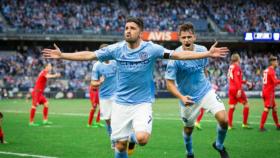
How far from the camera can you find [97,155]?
11.4 meters

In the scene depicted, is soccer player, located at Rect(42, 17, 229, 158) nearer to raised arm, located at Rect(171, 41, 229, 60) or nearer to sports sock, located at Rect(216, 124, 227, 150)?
raised arm, located at Rect(171, 41, 229, 60)

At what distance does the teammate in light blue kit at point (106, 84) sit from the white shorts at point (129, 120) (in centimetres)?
467

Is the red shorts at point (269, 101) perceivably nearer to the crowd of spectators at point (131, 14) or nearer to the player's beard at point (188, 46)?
the player's beard at point (188, 46)

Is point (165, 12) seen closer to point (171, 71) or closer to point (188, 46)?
point (188, 46)

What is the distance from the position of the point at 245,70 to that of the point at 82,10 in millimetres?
18413

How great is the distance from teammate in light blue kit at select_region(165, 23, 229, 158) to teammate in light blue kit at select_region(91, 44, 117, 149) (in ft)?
10.5

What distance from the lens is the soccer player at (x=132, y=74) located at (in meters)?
8.43

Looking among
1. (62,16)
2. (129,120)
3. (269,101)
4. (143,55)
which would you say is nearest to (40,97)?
(269,101)

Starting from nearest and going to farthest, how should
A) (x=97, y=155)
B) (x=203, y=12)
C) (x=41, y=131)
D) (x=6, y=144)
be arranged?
(x=97, y=155)
(x=6, y=144)
(x=41, y=131)
(x=203, y=12)

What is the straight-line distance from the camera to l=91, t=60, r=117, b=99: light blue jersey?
13477 millimetres

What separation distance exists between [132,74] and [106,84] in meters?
5.06

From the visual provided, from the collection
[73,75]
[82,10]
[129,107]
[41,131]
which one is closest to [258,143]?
[129,107]

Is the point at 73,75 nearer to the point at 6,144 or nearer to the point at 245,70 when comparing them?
the point at 245,70

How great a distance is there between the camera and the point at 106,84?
534 inches
